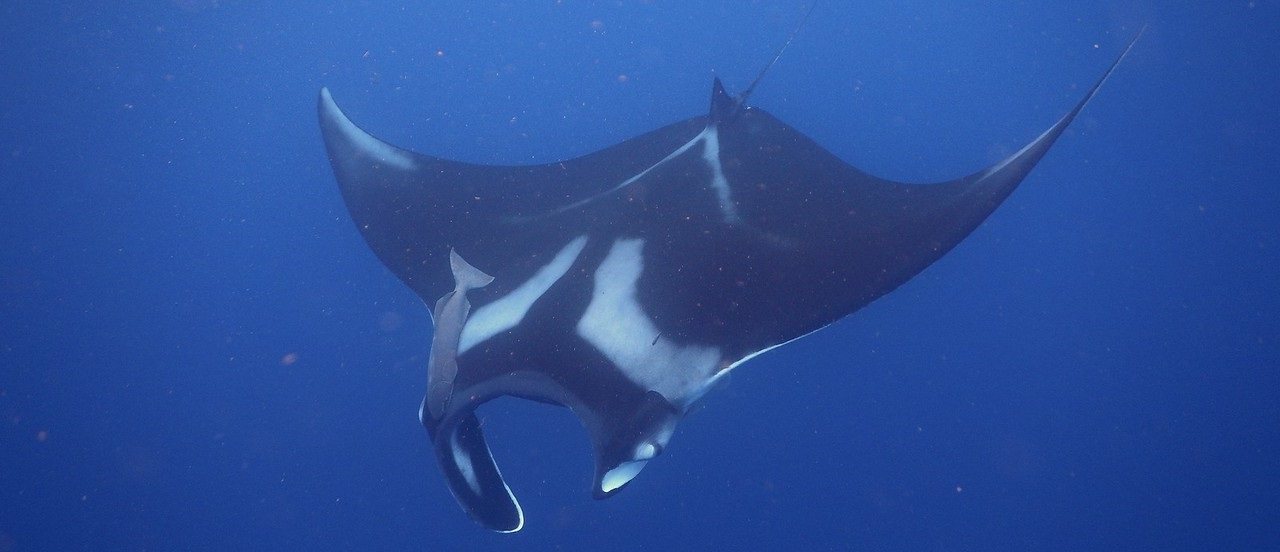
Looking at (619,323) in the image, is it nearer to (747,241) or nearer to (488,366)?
(488,366)

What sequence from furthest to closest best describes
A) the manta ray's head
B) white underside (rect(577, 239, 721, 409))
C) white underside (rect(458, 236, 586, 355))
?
white underside (rect(458, 236, 586, 355)) → white underside (rect(577, 239, 721, 409)) → the manta ray's head

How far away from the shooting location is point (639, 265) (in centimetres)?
220

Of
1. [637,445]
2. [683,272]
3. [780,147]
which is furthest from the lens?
[780,147]

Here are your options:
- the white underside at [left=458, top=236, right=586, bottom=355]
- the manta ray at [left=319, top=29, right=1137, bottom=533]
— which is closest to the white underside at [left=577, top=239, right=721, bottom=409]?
the manta ray at [left=319, top=29, right=1137, bottom=533]

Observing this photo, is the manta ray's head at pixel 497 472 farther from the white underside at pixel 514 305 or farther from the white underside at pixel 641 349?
the white underside at pixel 514 305

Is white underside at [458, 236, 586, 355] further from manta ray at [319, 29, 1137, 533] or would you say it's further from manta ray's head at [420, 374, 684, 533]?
manta ray's head at [420, 374, 684, 533]

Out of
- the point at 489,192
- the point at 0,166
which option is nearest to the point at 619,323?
the point at 489,192

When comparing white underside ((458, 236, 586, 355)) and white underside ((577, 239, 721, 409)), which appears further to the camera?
white underside ((458, 236, 586, 355))

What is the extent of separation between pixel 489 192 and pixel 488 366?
1046 mm

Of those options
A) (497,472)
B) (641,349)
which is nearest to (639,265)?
(641,349)

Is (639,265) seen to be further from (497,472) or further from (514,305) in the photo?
(497,472)

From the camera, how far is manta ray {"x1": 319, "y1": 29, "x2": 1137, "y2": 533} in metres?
1.94

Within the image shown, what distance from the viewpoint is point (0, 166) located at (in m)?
4.64

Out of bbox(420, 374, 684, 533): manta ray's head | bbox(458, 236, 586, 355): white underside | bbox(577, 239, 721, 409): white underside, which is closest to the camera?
bbox(420, 374, 684, 533): manta ray's head
